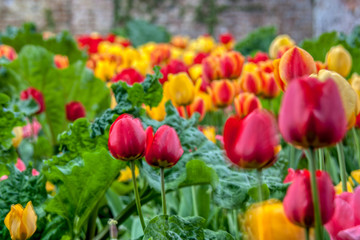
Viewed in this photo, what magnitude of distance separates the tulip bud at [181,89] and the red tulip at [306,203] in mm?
668

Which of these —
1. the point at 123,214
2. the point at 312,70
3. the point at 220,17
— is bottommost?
the point at 123,214

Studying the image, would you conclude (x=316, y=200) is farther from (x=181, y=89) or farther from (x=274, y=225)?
(x=181, y=89)

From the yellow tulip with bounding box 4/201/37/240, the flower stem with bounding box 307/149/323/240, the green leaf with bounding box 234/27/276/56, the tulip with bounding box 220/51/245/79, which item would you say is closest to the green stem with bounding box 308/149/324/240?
the flower stem with bounding box 307/149/323/240

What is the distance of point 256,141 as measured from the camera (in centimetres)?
42

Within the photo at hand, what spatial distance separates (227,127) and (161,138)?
0.48ft

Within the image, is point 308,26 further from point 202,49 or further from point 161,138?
point 161,138

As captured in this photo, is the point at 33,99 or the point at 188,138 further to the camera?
the point at 33,99

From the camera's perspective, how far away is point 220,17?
8.91 meters

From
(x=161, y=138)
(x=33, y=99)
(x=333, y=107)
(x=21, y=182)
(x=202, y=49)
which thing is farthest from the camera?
(x=202, y=49)

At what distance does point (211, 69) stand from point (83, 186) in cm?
60

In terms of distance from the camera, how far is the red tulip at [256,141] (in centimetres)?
41

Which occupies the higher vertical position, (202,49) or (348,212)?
(202,49)

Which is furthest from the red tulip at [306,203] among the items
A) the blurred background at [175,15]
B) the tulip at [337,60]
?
the blurred background at [175,15]

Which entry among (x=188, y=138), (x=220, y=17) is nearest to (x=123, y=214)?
(x=188, y=138)
